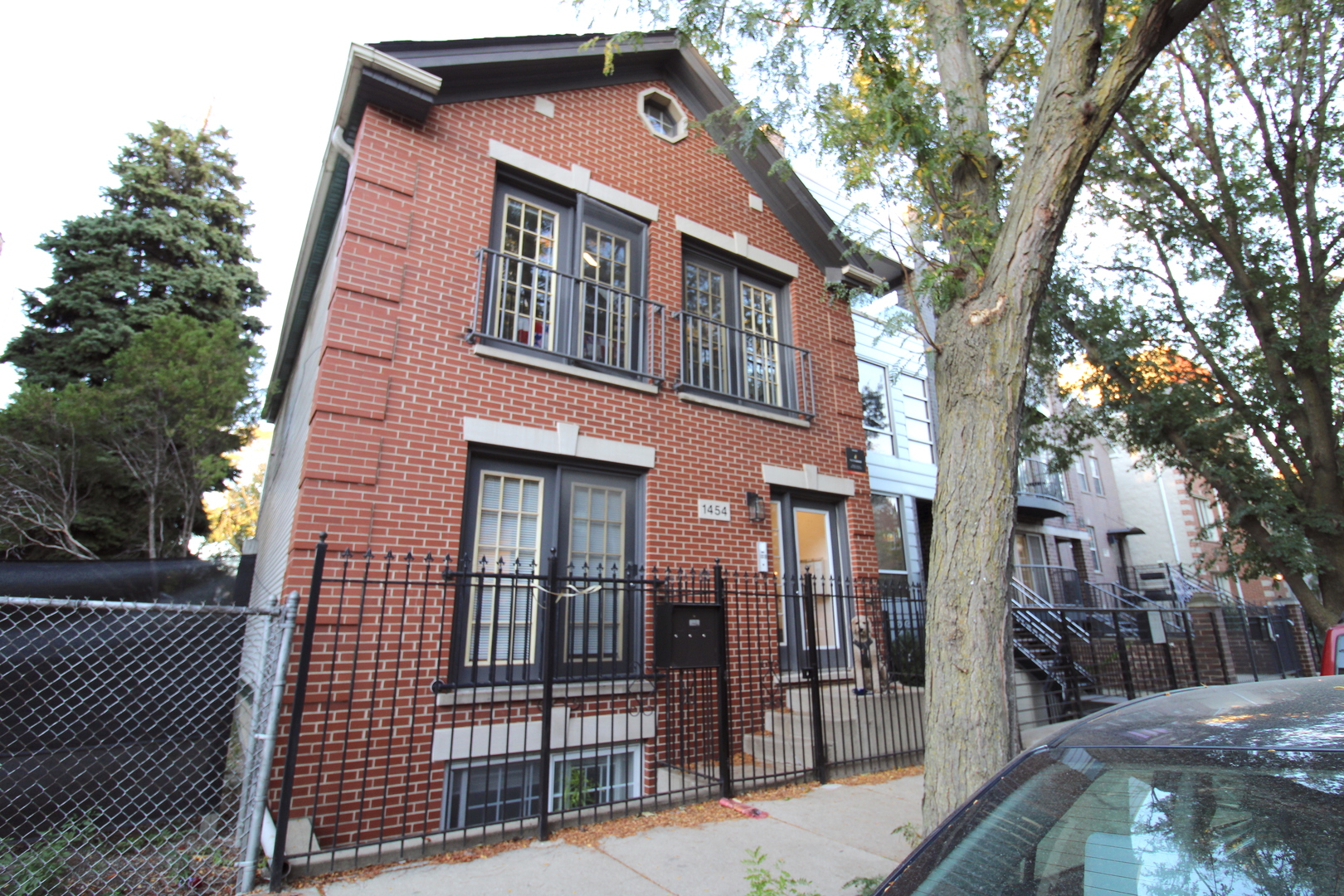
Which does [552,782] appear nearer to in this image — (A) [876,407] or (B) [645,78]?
(B) [645,78]

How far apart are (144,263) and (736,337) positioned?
759 inches

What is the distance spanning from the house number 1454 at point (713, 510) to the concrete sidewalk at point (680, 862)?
3.07 meters

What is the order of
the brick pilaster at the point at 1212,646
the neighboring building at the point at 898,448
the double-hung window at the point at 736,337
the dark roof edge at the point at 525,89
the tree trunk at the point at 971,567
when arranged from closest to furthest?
the tree trunk at the point at 971,567 < the dark roof edge at the point at 525,89 < the double-hung window at the point at 736,337 < the brick pilaster at the point at 1212,646 < the neighboring building at the point at 898,448

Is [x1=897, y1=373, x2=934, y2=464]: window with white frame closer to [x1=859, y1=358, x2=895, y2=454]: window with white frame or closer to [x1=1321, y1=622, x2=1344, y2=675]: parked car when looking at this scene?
[x1=859, y1=358, x2=895, y2=454]: window with white frame

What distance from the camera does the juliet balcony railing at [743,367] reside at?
8.07 metres

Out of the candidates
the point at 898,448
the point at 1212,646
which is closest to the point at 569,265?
the point at 898,448

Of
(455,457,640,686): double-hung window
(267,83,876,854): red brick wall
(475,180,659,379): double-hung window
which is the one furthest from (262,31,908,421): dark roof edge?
(455,457,640,686): double-hung window

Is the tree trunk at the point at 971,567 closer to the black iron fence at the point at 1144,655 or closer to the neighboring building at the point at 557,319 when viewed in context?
the neighboring building at the point at 557,319

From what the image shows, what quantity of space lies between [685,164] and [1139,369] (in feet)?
28.7

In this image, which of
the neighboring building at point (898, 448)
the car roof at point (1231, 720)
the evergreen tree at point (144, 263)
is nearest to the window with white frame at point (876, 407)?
the neighboring building at point (898, 448)

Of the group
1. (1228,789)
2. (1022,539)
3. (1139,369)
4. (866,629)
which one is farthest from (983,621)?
(1022,539)

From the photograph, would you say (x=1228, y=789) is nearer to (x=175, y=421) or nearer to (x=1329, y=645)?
(x=1329, y=645)

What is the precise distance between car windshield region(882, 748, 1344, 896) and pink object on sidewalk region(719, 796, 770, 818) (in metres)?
3.65

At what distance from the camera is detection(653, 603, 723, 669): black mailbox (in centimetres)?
550
